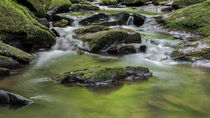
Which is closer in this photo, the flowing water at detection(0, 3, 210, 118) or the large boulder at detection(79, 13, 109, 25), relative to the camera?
the flowing water at detection(0, 3, 210, 118)

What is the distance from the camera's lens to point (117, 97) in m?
4.79

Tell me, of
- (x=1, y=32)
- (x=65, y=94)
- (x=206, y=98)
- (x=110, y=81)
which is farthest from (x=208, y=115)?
(x=1, y=32)

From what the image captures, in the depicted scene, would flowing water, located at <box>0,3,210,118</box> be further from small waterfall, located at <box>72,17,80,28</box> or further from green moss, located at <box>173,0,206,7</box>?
green moss, located at <box>173,0,206,7</box>

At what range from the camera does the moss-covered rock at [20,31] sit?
868 centimetres

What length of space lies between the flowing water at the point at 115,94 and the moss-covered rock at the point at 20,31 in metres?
1.36

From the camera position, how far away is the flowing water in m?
4.03

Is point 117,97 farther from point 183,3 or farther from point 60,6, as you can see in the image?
point 183,3

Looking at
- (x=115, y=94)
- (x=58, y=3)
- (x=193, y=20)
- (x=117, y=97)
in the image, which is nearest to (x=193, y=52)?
(x=193, y=20)

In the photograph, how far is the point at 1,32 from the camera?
8.55 metres

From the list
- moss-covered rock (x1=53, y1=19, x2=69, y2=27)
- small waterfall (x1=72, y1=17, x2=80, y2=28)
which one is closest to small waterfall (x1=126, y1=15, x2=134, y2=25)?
small waterfall (x1=72, y1=17, x2=80, y2=28)

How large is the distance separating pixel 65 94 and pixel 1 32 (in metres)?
5.09

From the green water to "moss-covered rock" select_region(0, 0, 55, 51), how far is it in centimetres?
234

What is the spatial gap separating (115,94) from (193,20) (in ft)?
29.6

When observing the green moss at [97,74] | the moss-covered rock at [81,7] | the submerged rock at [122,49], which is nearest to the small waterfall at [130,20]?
the moss-covered rock at [81,7]
